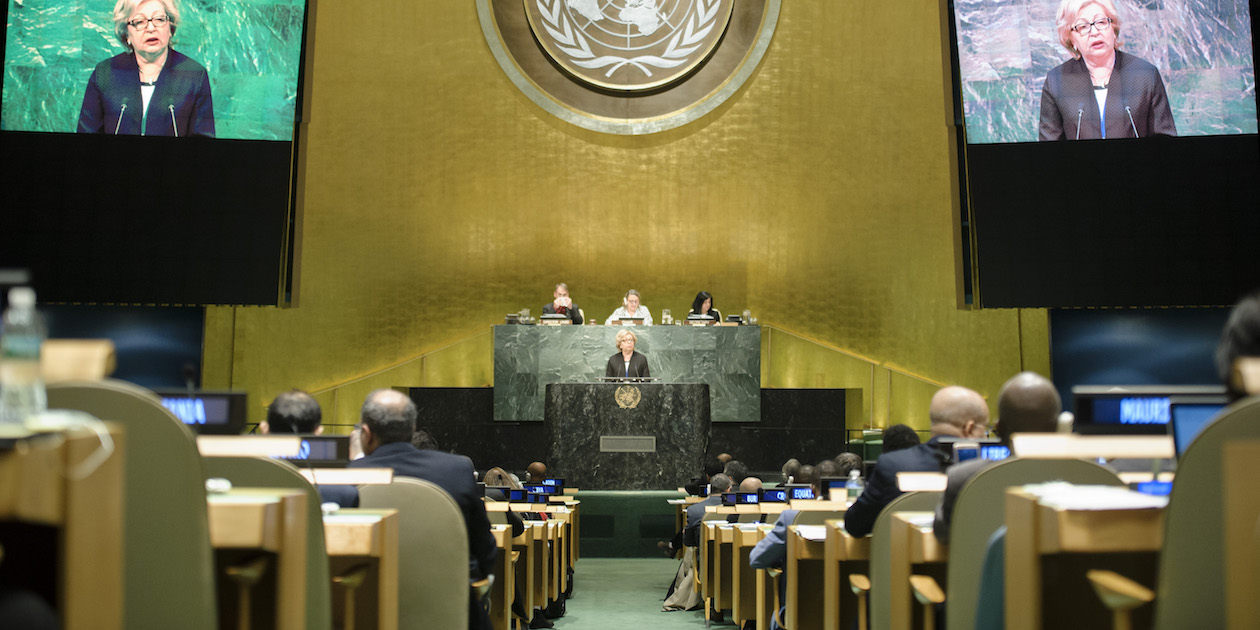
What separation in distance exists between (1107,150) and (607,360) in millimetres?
4691

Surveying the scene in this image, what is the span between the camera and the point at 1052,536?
1.57m

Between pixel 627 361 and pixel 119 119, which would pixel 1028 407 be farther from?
pixel 119 119

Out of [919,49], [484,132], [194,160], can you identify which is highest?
[919,49]

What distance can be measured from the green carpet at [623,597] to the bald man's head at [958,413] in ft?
8.35

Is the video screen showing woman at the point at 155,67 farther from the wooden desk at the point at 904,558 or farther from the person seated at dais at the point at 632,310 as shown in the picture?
the wooden desk at the point at 904,558

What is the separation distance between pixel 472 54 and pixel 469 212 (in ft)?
6.02

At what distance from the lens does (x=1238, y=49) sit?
376 inches

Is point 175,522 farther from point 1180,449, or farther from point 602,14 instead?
point 602,14

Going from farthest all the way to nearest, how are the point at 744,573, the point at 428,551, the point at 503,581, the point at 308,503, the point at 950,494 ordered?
1. the point at 744,573
2. the point at 503,581
3. the point at 428,551
4. the point at 950,494
5. the point at 308,503

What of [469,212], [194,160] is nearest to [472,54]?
[469,212]

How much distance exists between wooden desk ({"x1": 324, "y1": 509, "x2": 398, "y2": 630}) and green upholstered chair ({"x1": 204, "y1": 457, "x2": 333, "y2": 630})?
0.05m

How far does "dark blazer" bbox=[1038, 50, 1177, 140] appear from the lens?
955 centimetres

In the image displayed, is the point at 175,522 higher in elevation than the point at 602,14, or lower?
lower

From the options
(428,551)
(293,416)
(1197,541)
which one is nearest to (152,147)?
(293,416)
